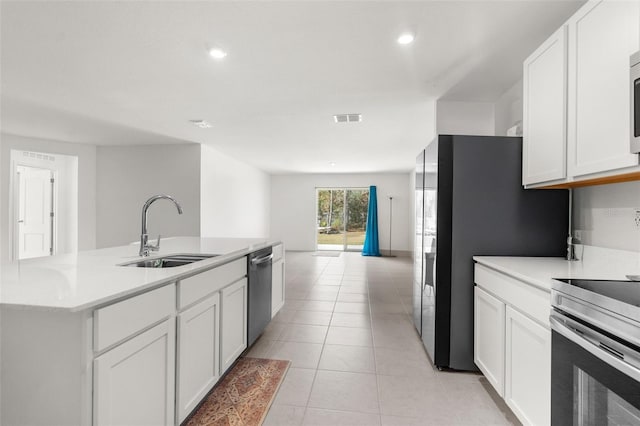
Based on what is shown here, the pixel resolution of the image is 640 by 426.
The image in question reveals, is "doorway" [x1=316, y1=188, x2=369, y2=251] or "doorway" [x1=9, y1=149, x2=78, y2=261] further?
"doorway" [x1=316, y1=188, x2=369, y2=251]

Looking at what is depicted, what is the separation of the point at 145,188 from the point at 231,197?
5.87 ft

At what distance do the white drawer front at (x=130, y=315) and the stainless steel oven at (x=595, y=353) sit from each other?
174 centimetres

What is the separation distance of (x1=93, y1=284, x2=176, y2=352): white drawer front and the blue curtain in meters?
7.90

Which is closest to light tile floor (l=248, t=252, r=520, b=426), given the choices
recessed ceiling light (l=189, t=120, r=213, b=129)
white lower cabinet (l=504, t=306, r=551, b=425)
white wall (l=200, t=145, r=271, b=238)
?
white lower cabinet (l=504, t=306, r=551, b=425)

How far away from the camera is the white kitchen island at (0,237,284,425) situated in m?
1.11

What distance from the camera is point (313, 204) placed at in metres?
9.85

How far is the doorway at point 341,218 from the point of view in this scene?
9.69m

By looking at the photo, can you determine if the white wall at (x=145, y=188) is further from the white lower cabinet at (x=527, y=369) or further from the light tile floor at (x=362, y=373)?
the white lower cabinet at (x=527, y=369)

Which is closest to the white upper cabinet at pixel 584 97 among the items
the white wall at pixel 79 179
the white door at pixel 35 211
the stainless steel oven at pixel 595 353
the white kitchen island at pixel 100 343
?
the stainless steel oven at pixel 595 353

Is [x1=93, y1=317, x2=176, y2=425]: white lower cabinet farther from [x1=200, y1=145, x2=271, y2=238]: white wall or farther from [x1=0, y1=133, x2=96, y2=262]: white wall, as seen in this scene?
[x1=0, y1=133, x2=96, y2=262]: white wall

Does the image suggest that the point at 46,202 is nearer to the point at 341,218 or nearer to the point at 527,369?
the point at 341,218

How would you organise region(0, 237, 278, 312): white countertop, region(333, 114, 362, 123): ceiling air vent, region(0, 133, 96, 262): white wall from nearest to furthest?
region(0, 237, 278, 312): white countertop
region(333, 114, 362, 123): ceiling air vent
region(0, 133, 96, 262): white wall

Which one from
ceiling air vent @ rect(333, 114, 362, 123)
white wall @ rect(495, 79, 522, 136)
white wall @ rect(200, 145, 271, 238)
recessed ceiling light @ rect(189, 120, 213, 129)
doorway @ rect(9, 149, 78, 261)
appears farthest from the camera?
white wall @ rect(200, 145, 271, 238)

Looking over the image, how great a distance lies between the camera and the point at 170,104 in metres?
3.60
